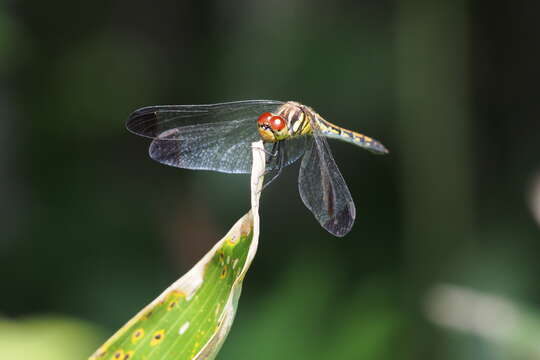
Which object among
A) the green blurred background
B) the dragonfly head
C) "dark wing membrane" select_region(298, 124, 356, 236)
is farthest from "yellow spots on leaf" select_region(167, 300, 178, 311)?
the green blurred background

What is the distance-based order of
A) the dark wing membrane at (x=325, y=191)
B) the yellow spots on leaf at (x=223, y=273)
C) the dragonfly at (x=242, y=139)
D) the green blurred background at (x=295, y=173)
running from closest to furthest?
the yellow spots on leaf at (x=223, y=273) → the dark wing membrane at (x=325, y=191) → the dragonfly at (x=242, y=139) → the green blurred background at (x=295, y=173)

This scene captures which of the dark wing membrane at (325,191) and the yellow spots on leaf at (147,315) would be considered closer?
the yellow spots on leaf at (147,315)

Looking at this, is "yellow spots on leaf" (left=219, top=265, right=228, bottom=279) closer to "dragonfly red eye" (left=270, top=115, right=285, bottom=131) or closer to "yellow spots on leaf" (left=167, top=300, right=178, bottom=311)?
"yellow spots on leaf" (left=167, top=300, right=178, bottom=311)

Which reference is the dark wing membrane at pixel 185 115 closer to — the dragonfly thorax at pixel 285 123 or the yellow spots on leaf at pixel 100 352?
the dragonfly thorax at pixel 285 123

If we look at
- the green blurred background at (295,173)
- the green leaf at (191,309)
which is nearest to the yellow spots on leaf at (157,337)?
the green leaf at (191,309)

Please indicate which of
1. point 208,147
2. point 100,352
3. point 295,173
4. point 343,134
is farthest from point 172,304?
point 295,173

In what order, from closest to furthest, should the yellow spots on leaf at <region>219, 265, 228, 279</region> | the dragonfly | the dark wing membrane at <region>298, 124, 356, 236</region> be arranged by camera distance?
the yellow spots on leaf at <region>219, 265, 228, 279</region>, the dark wing membrane at <region>298, 124, 356, 236</region>, the dragonfly

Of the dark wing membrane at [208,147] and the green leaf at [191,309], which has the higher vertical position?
the dark wing membrane at [208,147]

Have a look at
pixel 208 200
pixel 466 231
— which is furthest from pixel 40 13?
pixel 466 231

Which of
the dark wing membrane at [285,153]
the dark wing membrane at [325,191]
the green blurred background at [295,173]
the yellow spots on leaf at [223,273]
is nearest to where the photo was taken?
the yellow spots on leaf at [223,273]
